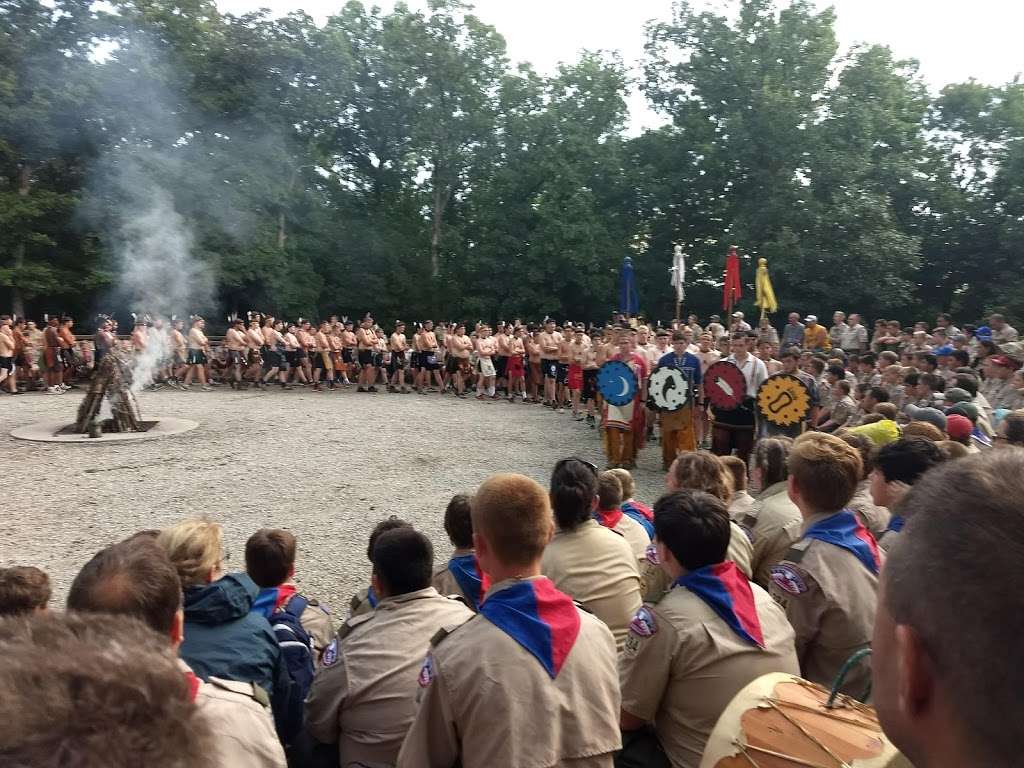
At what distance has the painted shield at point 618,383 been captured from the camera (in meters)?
10.0

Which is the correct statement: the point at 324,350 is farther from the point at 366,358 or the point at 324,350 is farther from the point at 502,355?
the point at 502,355

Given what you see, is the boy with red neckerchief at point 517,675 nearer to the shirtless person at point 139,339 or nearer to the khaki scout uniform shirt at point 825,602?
the khaki scout uniform shirt at point 825,602

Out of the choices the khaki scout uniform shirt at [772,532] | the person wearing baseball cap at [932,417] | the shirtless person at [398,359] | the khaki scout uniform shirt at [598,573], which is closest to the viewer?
the khaki scout uniform shirt at [598,573]

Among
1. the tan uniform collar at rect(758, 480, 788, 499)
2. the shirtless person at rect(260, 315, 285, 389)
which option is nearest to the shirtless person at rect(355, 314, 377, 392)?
the shirtless person at rect(260, 315, 285, 389)

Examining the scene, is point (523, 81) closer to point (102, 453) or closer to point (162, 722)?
point (102, 453)

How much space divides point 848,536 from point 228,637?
8.05 ft

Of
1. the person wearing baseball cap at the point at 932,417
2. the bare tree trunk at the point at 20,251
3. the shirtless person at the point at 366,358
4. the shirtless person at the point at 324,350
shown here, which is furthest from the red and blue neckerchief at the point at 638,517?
the bare tree trunk at the point at 20,251

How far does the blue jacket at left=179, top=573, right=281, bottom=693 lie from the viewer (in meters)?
2.62

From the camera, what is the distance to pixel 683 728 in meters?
2.63

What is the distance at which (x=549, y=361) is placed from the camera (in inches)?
A: 704

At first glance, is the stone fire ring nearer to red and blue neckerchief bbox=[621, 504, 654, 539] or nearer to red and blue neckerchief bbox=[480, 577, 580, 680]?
red and blue neckerchief bbox=[621, 504, 654, 539]

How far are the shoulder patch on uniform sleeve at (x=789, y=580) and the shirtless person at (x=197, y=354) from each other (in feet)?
61.7

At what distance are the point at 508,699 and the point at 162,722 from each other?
4.99 ft

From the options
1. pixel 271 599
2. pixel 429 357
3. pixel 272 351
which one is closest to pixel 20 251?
pixel 272 351
